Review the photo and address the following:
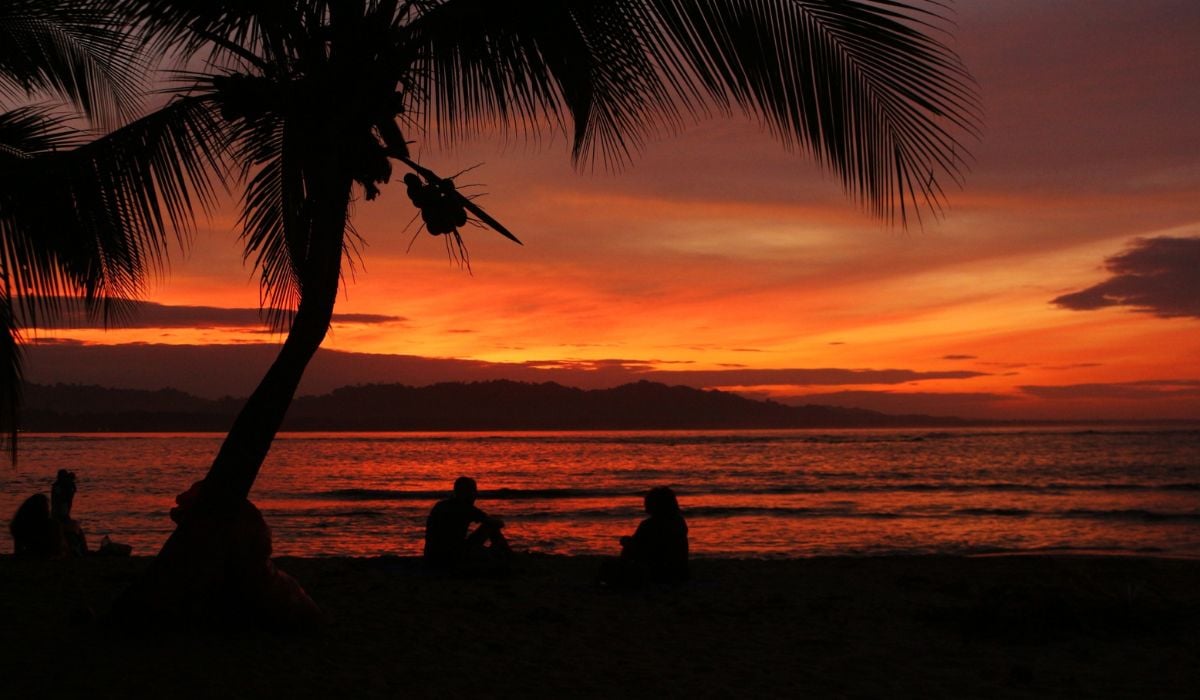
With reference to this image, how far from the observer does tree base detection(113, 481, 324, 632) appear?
5.30 meters

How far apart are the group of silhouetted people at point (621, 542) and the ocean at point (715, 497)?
6.10m

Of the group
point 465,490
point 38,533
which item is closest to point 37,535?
point 38,533

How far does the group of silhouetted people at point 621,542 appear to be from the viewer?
907 cm

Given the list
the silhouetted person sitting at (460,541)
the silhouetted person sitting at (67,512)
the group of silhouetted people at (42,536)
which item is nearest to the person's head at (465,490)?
the silhouetted person sitting at (460,541)

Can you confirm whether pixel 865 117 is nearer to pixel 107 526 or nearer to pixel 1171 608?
pixel 1171 608

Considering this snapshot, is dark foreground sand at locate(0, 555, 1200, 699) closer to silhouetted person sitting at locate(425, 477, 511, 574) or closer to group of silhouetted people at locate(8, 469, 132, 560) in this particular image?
silhouetted person sitting at locate(425, 477, 511, 574)

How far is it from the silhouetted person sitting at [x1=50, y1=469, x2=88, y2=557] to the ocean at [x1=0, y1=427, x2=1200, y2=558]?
4.34 meters

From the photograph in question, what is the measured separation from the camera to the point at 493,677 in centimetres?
559

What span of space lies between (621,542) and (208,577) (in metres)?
4.47

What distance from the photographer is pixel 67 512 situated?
38.2 feet

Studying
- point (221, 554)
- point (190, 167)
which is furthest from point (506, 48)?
point (221, 554)

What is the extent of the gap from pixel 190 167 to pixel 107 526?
55.7ft

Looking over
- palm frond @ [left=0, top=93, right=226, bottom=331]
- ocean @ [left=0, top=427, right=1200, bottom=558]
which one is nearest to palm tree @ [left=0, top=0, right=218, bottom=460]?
palm frond @ [left=0, top=93, right=226, bottom=331]

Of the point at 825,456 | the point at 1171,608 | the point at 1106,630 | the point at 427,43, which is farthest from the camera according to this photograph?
the point at 825,456
